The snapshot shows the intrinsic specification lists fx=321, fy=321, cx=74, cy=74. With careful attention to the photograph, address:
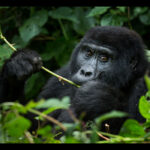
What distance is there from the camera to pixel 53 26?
5.04 m

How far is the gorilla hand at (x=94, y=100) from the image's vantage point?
7.64 ft

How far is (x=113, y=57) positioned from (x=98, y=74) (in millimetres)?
257

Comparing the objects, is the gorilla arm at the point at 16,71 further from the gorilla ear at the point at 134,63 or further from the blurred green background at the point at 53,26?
the blurred green background at the point at 53,26

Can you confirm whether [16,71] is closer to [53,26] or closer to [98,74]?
[98,74]

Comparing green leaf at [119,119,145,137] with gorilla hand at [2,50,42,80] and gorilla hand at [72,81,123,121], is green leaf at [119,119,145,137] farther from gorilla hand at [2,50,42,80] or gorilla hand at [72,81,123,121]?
gorilla hand at [2,50,42,80]

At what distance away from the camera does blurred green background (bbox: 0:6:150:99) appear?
4.39 meters

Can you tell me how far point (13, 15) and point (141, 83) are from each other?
2.66 m

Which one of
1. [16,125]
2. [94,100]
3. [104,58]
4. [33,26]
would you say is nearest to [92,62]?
[104,58]

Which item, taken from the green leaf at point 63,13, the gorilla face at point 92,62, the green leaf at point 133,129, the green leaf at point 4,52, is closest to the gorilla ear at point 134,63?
the gorilla face at point 92,62

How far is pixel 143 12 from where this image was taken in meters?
4.73

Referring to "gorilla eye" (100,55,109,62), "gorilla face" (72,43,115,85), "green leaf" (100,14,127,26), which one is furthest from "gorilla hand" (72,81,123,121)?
"green leaf" (100,14,127,26)

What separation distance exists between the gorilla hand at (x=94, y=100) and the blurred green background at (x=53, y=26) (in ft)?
6.36
